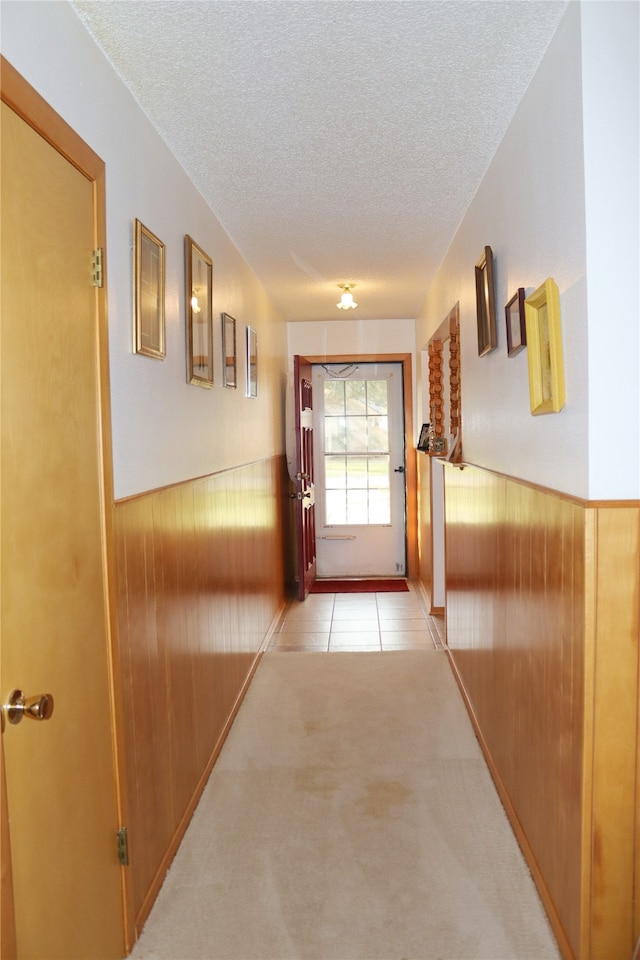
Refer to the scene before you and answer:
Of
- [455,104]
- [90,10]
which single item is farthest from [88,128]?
[455,104]

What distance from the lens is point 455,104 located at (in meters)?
2.39

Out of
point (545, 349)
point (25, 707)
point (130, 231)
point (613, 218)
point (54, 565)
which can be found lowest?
point (25, 707)

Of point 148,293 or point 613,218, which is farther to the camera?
point 148,293

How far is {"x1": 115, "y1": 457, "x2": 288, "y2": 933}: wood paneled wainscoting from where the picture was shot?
212cm

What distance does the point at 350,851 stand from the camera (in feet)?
8.19

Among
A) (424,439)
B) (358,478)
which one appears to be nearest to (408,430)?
(358,478)

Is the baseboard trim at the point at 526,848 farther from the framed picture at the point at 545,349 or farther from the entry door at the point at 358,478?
the entry door at the point at 358,478

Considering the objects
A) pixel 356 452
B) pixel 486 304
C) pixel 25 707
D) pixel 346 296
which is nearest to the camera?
pixel 25 707

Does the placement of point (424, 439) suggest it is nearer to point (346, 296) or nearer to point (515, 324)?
point (346, 296)

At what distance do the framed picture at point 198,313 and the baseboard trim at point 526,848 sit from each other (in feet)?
6.19

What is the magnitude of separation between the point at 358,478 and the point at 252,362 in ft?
9.22

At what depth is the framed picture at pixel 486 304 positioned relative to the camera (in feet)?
9.24

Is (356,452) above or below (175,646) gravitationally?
above

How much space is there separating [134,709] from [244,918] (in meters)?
0.67
